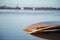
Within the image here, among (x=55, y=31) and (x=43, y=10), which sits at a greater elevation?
(x=43, y=10)

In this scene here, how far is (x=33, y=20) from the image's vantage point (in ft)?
7.09

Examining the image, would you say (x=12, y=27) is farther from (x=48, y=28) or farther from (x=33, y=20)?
(x=48, y=28)

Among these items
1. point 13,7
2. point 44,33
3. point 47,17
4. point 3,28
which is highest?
point 13,7

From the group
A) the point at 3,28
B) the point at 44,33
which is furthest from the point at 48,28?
the point at 3,28

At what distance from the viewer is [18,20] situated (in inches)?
85.8

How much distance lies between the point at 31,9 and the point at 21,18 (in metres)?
0.26

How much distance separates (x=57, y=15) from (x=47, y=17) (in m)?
0.19

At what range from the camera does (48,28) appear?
0.48 meters

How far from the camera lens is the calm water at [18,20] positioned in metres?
2.14

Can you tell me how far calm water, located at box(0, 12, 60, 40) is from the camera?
2.14m

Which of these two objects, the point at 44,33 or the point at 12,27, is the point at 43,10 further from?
the point at 44,33

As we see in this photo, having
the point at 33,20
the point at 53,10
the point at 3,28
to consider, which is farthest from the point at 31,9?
the point at 3,28

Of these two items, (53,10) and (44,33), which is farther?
(53,10)

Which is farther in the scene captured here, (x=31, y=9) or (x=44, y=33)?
(x=31, y=9)
